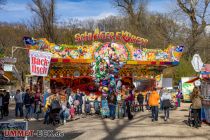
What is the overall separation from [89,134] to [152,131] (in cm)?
224

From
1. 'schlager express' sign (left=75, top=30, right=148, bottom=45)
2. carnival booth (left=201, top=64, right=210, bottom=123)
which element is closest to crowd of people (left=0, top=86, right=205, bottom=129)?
carnival booth (left=201, top=64, right=210, bottom=123)

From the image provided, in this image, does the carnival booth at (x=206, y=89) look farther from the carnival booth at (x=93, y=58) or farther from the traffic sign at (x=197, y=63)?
the carnival booth at (x=93, y=58)

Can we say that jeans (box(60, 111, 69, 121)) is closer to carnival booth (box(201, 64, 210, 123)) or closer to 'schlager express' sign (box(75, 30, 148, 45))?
carnival booth (box(201, 64, 210, 123))

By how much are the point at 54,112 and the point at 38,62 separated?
5.68 metres

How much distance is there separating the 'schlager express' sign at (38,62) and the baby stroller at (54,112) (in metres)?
5.06

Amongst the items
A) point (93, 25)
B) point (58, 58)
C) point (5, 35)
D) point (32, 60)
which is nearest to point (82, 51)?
point (58, 58)

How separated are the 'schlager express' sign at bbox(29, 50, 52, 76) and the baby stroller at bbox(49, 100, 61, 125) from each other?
199 inches

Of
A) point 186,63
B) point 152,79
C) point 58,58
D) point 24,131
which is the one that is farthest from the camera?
point 186,63

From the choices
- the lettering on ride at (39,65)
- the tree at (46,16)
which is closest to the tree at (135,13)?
the tree at (46,16)

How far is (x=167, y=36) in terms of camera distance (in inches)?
1869

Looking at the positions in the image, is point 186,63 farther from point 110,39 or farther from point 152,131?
point 152,131

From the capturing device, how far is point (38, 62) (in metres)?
9.32

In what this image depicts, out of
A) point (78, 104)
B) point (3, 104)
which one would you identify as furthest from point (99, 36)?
point (3, 104)

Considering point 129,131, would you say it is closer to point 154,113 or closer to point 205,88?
point 154,113
